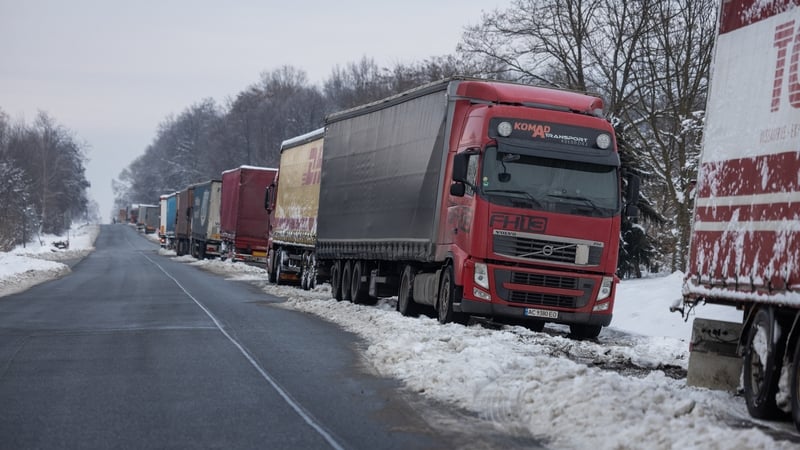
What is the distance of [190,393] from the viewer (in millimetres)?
11016

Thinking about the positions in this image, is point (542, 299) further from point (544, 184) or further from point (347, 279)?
point (347, 279)

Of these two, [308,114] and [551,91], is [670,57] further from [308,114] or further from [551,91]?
[308,114]

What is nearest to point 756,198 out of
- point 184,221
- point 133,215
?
point 184,221

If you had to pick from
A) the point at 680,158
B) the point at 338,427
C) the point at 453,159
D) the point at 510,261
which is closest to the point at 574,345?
the point at 510,261

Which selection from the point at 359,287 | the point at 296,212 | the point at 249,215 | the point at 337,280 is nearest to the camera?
the point at 359,287

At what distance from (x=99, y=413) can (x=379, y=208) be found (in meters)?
13.7

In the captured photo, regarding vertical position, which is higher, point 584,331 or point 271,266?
point 584,331

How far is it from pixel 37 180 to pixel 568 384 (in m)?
120

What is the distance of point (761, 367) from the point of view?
998 centimetres

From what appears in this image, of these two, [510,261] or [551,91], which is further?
[551,91]

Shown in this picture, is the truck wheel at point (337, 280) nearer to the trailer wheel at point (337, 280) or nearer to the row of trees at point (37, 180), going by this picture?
the trailer wheel at point (337, 280)

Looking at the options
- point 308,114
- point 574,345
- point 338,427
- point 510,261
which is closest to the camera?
point 338,427

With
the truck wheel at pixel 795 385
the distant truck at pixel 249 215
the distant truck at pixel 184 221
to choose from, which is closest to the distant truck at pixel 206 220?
the distant truck at pixel 184 221

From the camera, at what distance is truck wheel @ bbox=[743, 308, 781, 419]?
9523mm
